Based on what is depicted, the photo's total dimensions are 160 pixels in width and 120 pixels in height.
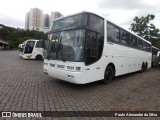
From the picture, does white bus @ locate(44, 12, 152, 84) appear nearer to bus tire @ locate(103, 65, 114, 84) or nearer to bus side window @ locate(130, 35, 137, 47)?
bus tire @ locate(103, 65, 114, 84)

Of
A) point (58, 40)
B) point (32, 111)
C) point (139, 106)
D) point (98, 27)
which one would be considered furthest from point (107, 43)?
point (32, 111)

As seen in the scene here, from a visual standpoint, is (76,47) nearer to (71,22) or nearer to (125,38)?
(71,22)

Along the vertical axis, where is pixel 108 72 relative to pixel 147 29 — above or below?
below

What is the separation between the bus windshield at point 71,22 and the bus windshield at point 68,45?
0.32 m

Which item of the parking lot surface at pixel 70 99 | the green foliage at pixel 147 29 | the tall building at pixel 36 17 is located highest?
the tall building at pixel 36 17

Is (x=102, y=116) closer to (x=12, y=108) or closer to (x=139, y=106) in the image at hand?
(x=139, y=106)

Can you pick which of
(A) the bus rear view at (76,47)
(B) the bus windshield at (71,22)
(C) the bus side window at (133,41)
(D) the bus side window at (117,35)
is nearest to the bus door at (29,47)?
(C) the bus side window at (133,41)

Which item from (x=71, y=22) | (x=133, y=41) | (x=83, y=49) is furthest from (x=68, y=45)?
(x=133, y=41)

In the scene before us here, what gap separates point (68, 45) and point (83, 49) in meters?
0.68

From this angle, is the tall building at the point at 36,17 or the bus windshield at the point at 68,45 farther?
the tall building at the point at 36,17

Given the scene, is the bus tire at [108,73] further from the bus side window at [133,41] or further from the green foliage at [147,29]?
the green foliage at [147,29]

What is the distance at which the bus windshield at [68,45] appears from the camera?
6.49m

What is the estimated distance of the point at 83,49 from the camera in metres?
6.47

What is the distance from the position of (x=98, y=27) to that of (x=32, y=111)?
15.0ft
